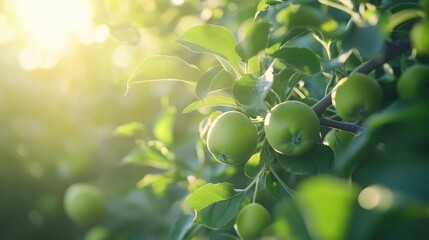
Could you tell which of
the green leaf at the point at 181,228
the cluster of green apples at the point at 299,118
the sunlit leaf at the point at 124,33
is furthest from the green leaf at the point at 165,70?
the sunlit leaf at the point at 124,33

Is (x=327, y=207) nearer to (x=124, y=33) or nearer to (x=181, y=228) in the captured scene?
(x=181, y=228)

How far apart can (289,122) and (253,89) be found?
0.11 meters

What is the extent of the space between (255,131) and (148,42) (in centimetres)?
265

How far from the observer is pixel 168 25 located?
3566 mm

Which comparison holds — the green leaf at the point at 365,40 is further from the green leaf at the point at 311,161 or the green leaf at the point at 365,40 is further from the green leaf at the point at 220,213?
the green leaf at the point at 220,213

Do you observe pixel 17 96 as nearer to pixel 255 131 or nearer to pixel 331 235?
pixel 255 131

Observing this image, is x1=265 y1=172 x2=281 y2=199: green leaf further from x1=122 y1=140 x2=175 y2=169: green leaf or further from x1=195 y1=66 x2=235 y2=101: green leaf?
x1=122 y1=140 x2=175 y2=169: green leaf

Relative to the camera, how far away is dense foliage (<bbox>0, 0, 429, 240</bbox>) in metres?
0.80

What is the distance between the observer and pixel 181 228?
1.96 metres

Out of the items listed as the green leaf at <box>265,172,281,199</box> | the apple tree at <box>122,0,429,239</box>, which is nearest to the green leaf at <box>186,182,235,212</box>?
the apple tree at <box>122,0,429,239</box>

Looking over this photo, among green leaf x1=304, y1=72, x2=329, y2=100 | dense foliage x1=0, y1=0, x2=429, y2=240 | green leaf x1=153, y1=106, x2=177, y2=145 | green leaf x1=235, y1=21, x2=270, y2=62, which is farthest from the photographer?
green leaf x1=153, y1=106, x2=177, y2=145

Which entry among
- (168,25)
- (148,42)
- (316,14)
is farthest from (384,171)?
(148,42)

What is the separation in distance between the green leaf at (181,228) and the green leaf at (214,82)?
0.59 m

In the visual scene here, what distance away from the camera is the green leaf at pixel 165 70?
152 centimetres
